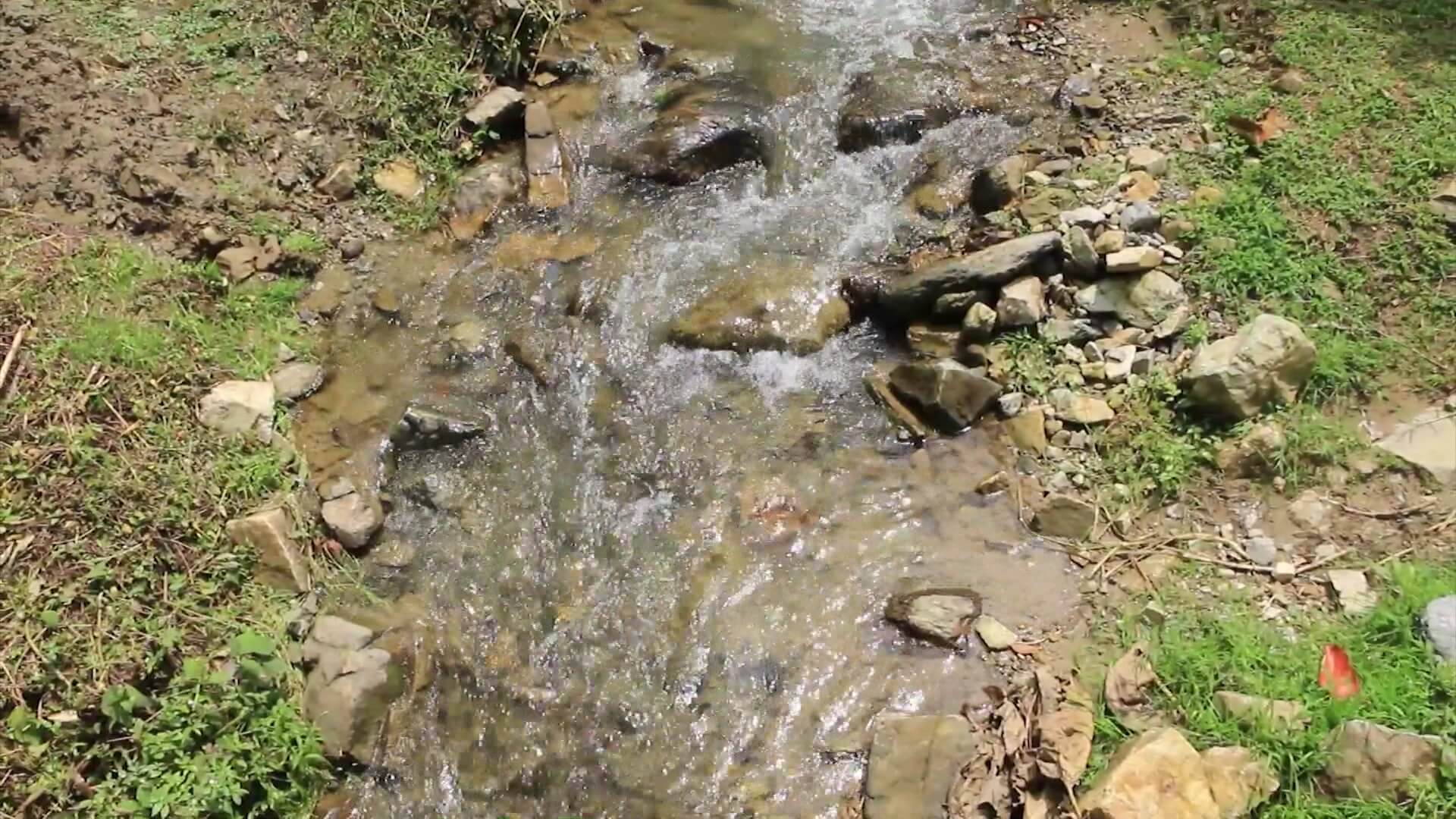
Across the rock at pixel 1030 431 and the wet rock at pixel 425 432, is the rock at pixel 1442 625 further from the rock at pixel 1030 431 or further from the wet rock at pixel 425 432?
the wet rock at pixel 425 432

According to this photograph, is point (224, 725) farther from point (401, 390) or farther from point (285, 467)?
point (401, 390)

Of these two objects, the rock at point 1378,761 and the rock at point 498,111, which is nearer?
the rock at point 1378,761

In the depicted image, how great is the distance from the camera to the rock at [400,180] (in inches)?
238

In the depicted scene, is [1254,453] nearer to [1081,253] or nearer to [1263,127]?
[1081,253]

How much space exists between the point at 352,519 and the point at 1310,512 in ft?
13.5

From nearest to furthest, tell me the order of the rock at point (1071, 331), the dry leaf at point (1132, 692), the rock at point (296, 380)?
the dry leaf at point (1132, 692)
the rock at point (1071, 331)
the rock at point (296, 380)

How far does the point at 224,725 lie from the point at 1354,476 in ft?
14.8

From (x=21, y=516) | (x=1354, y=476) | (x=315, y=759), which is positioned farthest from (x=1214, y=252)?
(x=21, y=516)

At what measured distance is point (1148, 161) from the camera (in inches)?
207

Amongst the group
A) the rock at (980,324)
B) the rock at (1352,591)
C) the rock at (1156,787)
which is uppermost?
the rock at (980,324)

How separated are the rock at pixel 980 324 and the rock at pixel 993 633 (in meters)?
1.50

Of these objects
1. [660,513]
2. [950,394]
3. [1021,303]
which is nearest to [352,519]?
[660,513]

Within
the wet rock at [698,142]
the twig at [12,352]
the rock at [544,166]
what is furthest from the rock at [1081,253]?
the twig at [12,352]

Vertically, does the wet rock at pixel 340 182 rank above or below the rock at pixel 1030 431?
above
